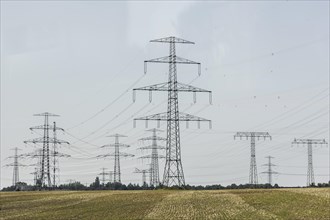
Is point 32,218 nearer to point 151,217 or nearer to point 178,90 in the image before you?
point 151,217

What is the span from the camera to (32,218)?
140 ft

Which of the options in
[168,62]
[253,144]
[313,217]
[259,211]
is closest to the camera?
[313,217]

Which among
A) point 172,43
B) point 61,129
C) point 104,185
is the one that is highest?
point 172,43

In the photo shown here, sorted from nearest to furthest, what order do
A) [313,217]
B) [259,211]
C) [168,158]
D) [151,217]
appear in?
1. [313,217]
2. [151,217]
3. [259,211]
4. [168,158]

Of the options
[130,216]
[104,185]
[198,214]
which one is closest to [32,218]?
[130,216]

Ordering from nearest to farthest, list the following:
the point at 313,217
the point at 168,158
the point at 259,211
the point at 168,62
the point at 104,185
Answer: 1. the point at 313,217
2. the point at 259,211
3. the point at 168,158
4. the point at 168,62
5. the point at 104,185

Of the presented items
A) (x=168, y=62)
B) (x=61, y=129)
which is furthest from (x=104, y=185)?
(x=168, y=62)

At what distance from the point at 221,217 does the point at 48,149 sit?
92129 mm

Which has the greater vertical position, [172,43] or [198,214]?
[172,43]

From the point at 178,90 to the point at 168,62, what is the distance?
5.01 m

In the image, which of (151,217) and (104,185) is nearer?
(151,217)

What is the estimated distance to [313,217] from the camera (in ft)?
118

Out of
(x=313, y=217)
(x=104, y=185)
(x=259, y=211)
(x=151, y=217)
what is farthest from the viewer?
(x=104, y=185)

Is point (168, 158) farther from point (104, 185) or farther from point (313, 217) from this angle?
point (104, 185)
